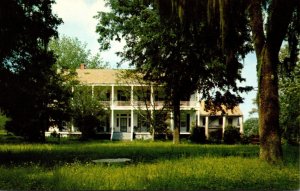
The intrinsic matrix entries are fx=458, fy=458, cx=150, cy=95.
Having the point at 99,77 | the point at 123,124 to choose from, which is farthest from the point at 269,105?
the point at 99,77

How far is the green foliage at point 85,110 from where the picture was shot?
4838cm

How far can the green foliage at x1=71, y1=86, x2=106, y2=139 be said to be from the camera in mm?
48375

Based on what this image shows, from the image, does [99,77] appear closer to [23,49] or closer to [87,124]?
[87,124]

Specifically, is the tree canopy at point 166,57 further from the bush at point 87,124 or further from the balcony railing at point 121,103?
the balcony railing at point 121,103

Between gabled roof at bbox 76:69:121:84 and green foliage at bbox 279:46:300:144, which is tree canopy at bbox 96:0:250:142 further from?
gabled roof at bbox 76:69:121:84

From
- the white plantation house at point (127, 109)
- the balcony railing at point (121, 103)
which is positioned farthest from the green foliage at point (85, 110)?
the balcony railing at point (121, 103)

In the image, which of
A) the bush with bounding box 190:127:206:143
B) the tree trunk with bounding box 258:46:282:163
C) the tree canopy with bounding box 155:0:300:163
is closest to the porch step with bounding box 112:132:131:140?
the bush with bounding box 190:127:206:143

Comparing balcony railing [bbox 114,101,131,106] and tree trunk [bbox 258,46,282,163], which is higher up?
balcony railing [bbox 114,101,131,106]

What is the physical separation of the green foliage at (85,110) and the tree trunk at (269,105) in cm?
3315

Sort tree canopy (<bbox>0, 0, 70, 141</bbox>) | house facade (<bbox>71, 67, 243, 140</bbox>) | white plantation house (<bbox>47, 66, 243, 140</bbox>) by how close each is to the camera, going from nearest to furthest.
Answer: tree canopy (<bbox>0, 0, 70, 141</bbox>)
house facade (<bbox>71, 67, 243, 140</bbox>)
white plantation house (<bbox>47, 66, 243, 140</bbox>)

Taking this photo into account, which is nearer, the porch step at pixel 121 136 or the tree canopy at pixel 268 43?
the tree canopy at pixel 268 43

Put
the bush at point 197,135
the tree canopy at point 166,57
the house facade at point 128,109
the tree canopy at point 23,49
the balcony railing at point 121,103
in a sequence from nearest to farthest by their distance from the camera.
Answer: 1. the tree canopy at point 23,49
2. the tree canopy at point 166,57
3. the bush at point 197,135
4. the house facade at point 128,109
5. the balcony railing at point 121,103

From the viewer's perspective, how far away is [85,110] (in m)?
48.7

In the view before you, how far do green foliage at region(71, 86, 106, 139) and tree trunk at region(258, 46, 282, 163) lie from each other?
109 feet
